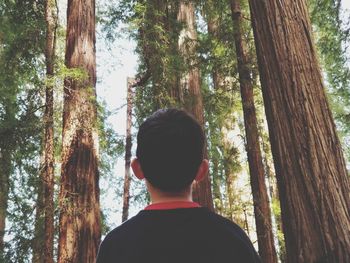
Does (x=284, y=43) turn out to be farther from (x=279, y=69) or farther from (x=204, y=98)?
(x=204, y=98)

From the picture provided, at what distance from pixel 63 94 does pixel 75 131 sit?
538mm

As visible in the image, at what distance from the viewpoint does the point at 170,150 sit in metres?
1.53

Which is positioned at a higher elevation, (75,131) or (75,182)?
(75,131)

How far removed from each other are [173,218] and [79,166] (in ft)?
15.9

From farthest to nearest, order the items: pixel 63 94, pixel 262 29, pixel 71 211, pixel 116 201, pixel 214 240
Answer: pixel 116 201
pixel 63 94
pixel 71 211
pixel 262 29
pixel 214 240

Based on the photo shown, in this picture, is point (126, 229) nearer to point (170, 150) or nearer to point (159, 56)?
point (170, 150)

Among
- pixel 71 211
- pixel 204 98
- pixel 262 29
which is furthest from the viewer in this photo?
pixel 204 98

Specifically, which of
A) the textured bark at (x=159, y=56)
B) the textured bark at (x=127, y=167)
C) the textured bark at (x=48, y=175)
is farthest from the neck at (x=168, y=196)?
the textured bark at (x=127, y=167)

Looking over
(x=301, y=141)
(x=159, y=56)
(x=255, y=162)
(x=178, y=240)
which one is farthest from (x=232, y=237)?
(x=159, y=56)

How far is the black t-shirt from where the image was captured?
1466mm

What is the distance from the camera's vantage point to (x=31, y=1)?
7.84 metres

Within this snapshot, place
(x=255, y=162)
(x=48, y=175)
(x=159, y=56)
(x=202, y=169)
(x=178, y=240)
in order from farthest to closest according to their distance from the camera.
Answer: (x=159, y=56), (x=255, y=162), (x=48, y=175), (x=202, y=169), (x=178, y=240)

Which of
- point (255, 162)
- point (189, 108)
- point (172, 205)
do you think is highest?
point (189, 108)

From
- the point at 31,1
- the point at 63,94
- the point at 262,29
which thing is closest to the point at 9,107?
the point at 31,1
